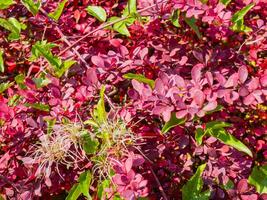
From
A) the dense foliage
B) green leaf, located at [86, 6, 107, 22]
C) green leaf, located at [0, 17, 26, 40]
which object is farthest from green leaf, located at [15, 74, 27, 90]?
green leaf, located at [86, 6, 107, 22]

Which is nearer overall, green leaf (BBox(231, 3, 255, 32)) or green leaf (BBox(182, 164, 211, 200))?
green leaf (BBox(182, 164, 211, 200))

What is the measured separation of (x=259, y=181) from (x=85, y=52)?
0.89 metres

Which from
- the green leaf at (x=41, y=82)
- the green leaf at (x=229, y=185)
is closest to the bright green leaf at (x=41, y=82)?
the green leaf at (x=41, y=82)

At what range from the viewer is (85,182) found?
5.07 feet

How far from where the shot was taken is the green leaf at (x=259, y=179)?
5.58ft

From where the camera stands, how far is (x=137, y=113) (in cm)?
176

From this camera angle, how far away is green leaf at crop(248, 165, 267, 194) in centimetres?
170

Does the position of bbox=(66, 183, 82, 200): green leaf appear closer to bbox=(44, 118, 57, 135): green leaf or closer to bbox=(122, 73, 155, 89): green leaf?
bbox=(44, 118, 57, 135): green leaf

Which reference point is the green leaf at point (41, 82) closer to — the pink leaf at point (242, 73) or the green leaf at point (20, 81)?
the green leaf at point (20, 81)

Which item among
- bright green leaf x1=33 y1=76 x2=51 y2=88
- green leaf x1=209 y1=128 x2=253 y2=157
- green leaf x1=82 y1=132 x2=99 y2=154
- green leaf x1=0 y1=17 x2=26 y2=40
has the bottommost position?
green leaf x1=209 y1=128 x2=253 y2=157

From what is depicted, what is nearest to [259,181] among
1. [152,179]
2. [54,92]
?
[152,179]

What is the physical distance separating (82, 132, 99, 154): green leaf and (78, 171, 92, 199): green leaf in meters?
0.08

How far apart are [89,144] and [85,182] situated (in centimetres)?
12

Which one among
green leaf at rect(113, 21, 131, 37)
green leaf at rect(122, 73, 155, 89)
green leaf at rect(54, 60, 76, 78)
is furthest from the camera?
green leaf at rect(113, 21, 131, 37)
